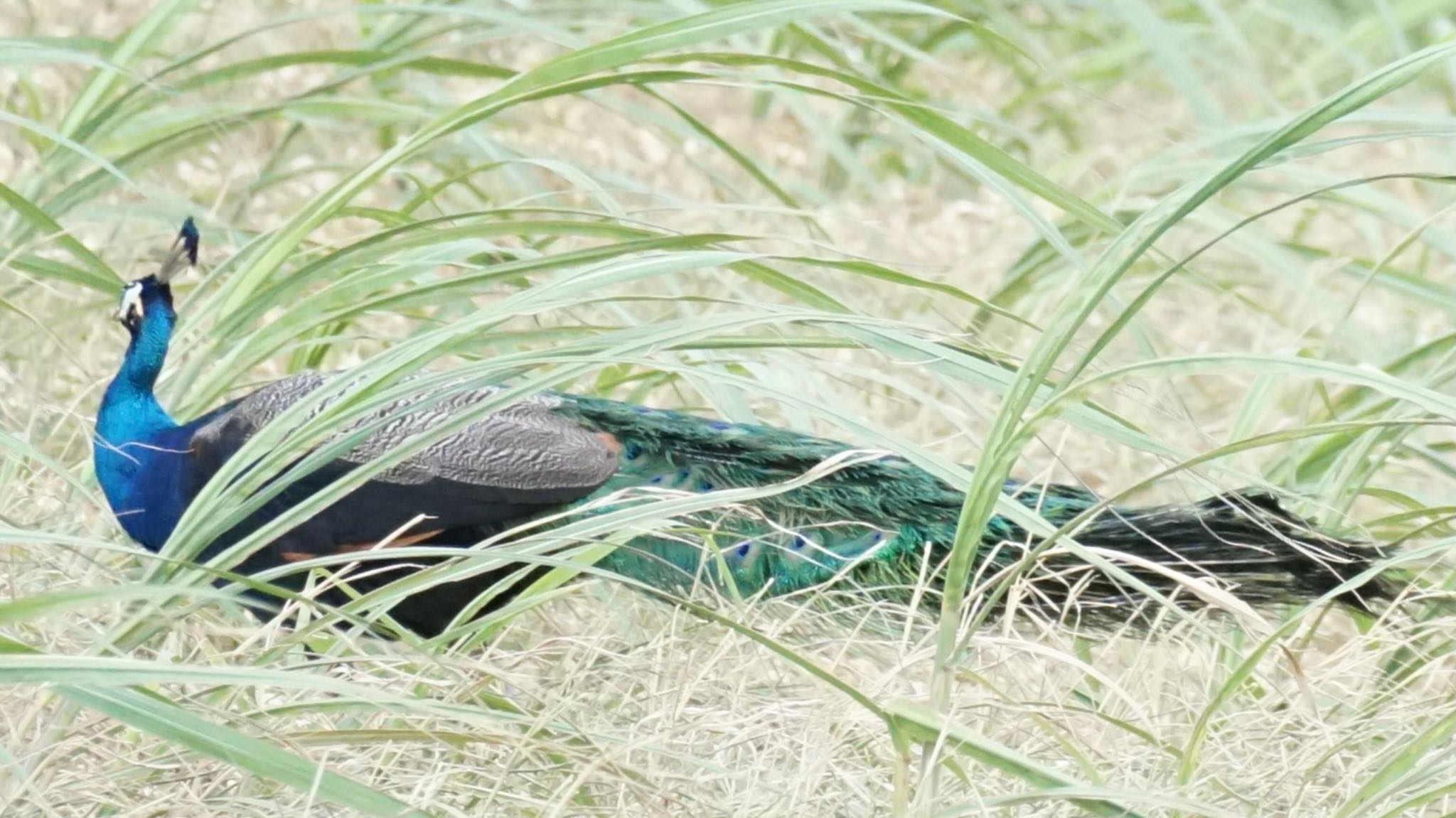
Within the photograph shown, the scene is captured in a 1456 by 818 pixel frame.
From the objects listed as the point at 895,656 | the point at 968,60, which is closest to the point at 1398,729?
the point at 895,656

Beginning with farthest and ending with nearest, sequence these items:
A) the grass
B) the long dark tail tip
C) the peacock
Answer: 1. the peacock
2. the long dark tail tip
3. the grass

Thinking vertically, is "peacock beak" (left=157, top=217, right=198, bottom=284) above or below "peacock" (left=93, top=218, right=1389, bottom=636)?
above

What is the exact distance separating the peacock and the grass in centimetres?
4

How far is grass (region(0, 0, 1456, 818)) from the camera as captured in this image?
1244 millimetres

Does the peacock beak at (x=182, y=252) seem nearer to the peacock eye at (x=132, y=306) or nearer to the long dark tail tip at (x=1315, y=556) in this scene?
the peacock eye at (x=132, y=306)

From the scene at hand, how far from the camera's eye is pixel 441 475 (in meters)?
1.85

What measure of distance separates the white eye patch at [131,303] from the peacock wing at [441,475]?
0.13 metres

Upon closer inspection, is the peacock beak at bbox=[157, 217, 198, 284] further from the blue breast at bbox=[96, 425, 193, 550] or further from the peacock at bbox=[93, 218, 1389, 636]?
the blue breast at bbox=[96, 425, 193, 550]

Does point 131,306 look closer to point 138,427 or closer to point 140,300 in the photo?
point 140,300

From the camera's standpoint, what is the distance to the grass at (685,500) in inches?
49.0

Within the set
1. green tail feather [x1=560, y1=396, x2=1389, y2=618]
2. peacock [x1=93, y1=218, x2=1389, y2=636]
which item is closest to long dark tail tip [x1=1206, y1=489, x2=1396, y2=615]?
green tail feather [x1=560, y1=396, x2=1389, y2=618]

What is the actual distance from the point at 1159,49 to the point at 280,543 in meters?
1.07

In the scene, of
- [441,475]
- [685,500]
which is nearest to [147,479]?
[441,475]

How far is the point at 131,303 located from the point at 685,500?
741 mm
